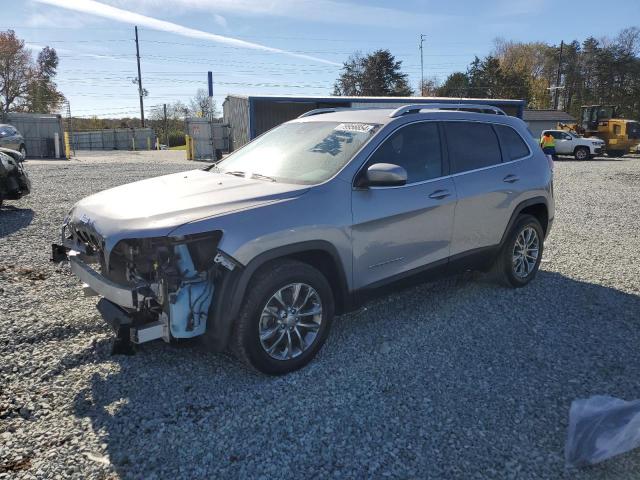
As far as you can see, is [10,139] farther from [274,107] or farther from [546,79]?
[546,79]

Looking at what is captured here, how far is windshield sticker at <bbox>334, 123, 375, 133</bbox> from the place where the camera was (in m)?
4.26

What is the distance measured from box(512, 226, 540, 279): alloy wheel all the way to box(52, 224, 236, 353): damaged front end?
344 centimetres

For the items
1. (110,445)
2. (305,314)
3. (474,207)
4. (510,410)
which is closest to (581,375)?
(510,410)

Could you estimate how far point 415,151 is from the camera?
4457 millimetres

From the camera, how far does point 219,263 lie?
129 inches

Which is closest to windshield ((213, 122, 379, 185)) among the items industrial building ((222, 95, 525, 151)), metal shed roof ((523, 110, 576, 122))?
industrial building ((222, 95, 525, 151))

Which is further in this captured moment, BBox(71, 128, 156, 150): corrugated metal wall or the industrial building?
BBox(71, 128, 156, 150): corrugated metal wall

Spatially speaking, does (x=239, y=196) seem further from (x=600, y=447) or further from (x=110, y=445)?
(x=600, y=447)

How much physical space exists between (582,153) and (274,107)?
1828cm

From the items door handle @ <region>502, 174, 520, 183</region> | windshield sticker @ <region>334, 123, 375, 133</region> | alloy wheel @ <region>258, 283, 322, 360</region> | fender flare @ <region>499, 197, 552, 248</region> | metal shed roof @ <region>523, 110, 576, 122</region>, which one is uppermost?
metal shed roof @ <region>523, 110, 576, 122</region>

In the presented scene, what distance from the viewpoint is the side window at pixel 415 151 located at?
421 cm

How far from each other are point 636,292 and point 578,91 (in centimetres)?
7143

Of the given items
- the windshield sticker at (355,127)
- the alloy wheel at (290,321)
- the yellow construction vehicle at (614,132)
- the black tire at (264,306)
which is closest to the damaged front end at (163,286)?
the black tire at (264,306)

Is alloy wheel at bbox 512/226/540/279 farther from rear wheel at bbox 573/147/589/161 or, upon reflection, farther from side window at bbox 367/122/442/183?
rear wheel at bbox 573/147/589/161
